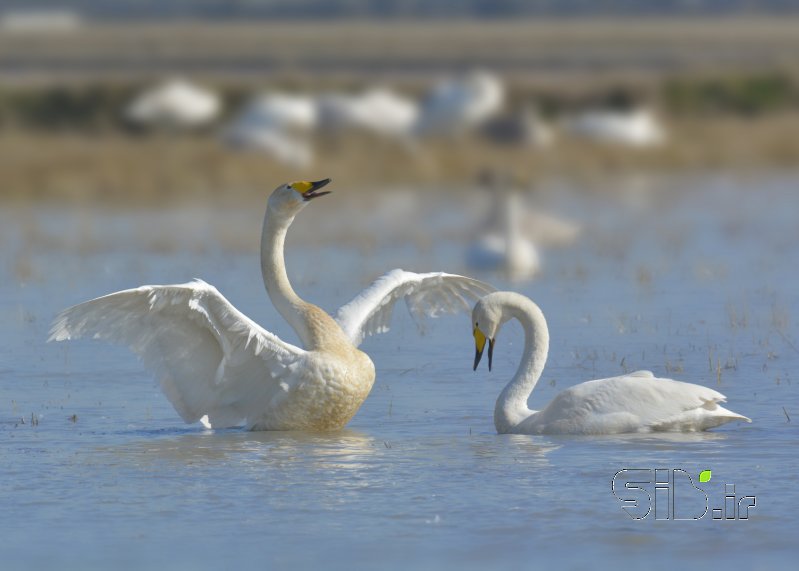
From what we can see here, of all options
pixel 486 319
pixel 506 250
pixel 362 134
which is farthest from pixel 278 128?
pixel 486 319

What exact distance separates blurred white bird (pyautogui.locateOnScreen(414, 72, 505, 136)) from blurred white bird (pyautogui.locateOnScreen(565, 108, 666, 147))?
1668 mm

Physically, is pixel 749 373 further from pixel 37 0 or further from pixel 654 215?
pixel 37 0

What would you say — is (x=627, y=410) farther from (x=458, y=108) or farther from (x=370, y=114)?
(x=458, y=108)

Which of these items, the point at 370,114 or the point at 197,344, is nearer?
the point at 197,344

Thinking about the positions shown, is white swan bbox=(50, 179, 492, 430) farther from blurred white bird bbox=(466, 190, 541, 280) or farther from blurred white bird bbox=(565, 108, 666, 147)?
blurred white bird bbox=(565, 108, 666, 147)

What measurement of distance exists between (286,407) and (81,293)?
4.72 meters

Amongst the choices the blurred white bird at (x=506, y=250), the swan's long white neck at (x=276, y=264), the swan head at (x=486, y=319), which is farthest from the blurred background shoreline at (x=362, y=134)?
the swan head at (x=486, y=319)

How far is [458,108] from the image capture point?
2902 centimetres

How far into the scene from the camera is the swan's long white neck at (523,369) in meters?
8.15

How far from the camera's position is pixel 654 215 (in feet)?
62.2

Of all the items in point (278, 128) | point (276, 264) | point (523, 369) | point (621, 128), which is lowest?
point (523, 369)

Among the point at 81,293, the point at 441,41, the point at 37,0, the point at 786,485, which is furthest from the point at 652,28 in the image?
the point at 37,0

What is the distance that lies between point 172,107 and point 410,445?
20663 millimetres

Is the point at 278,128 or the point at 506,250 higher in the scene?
the point at 278,128
